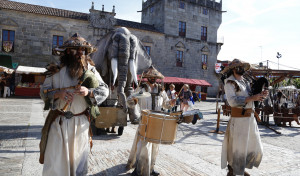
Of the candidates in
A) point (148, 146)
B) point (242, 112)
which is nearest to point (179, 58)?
point (242, 112)

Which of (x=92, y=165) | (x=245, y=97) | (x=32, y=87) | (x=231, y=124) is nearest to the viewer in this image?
(x=245, y=97)

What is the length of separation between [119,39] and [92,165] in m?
3.21

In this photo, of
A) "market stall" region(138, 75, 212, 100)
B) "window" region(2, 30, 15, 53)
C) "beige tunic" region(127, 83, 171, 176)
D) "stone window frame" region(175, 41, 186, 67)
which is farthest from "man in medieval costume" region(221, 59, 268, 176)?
"stone window frame" region(175, 41, 186, 67)

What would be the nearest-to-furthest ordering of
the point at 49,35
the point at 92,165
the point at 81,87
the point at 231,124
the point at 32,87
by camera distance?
the point at 81,87 → the point at 231,124 → the point at 92,165 → the point at 32,87 → the point at 49,35

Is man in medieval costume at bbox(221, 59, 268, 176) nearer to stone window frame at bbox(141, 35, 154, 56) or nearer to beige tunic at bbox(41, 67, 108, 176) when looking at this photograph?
beige tunic at bbox(41, 67, 108, 176)

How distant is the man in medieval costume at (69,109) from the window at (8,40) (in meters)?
20.8

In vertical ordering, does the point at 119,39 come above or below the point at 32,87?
→ above

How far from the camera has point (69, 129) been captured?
246 cm

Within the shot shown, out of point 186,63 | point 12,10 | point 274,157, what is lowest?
point 274,157

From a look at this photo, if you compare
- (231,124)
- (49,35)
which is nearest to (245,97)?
(231,124)

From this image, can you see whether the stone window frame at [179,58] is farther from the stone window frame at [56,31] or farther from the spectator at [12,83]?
the spectator at [12,83]

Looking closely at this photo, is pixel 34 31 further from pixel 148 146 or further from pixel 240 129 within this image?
pixel 240 129

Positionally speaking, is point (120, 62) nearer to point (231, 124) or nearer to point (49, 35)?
point (231, 124)

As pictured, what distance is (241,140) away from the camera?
3363mm
